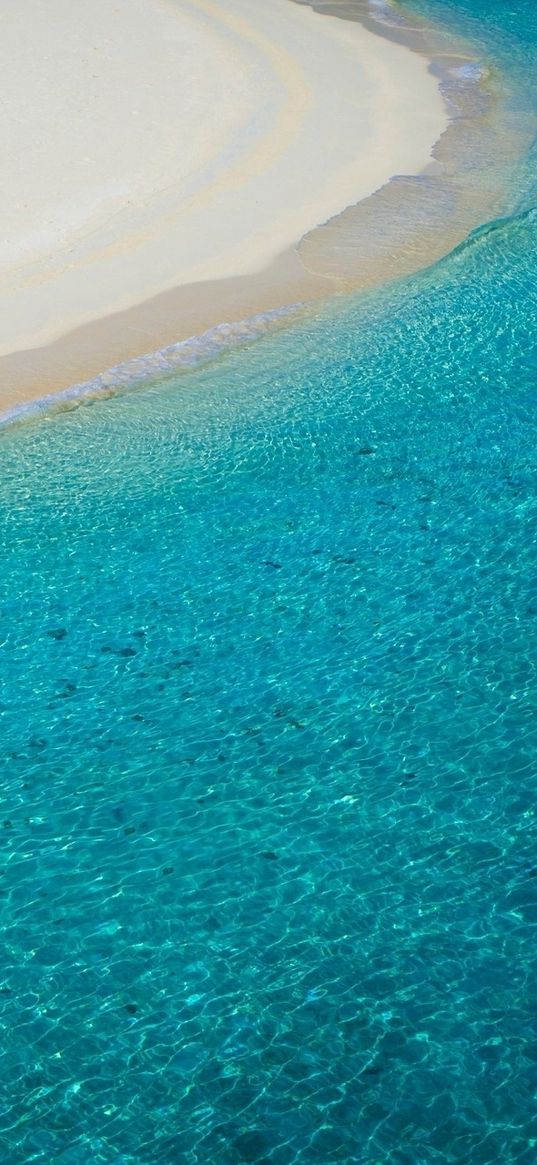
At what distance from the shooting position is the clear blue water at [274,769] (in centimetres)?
481

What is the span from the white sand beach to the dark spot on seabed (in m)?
3.22

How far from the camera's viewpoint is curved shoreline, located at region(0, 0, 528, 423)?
1004cm

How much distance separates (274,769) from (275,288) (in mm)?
6281

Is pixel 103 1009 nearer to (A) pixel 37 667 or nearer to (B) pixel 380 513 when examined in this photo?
(A) pixel 37 667

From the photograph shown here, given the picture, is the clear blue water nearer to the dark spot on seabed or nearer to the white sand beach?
the dark spot on seabed

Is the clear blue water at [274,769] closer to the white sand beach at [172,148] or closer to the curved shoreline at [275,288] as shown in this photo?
the curved shoreline at [275,288]

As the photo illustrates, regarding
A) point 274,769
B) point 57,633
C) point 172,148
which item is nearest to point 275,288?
point 172,148

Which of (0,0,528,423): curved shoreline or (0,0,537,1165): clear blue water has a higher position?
(0,0,528,423): curved shoreline

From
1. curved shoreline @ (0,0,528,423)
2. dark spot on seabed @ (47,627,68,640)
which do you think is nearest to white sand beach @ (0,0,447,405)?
curved shoreline @ (0,0,528,423)

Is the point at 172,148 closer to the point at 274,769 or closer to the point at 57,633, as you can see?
the point at 57,633

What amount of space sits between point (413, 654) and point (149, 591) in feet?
5.78

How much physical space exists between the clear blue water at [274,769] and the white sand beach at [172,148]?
1.61 meters

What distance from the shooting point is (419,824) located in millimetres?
5965

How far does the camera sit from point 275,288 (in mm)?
11383
